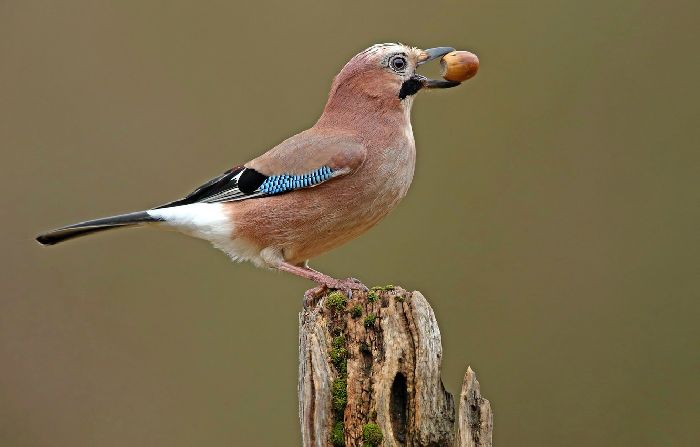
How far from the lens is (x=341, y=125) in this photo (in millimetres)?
5664

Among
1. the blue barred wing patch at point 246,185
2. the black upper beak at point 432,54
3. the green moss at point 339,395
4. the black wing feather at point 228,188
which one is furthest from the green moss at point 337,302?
the black upper beak at point 432,54

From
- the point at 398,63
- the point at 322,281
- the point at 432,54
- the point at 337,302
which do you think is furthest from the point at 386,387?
the point at 432,54

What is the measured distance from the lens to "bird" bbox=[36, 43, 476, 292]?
17.4 ft

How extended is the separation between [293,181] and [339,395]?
1736mm

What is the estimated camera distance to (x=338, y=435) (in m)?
3.94

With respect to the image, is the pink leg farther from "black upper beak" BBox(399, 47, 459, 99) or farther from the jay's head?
"black upper beak" BBox(399, 47, 459, 99)

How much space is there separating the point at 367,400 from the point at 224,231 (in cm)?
194

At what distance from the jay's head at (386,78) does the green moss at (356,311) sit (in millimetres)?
1851

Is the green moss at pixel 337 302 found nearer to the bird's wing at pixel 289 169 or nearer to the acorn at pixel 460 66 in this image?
the bird's wing at pixel 289 169

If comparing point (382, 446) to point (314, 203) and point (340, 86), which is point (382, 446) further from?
point (340, 86)

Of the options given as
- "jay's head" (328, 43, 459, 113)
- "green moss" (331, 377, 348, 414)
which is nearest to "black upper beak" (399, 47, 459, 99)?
"jay's head" (328, 43, 459, 113)

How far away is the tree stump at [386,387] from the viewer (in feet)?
12.8

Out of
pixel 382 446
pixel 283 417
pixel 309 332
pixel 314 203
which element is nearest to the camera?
pixel 382 446

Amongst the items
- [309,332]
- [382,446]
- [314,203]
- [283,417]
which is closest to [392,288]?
[309,332]
